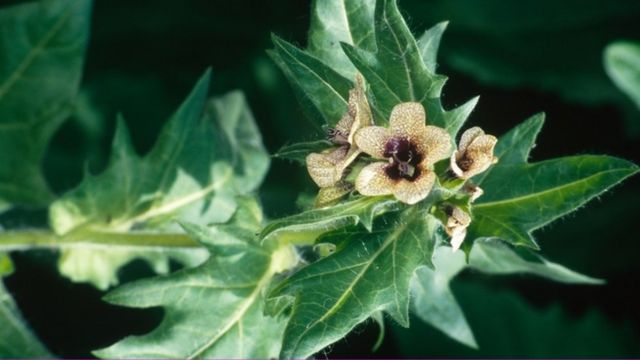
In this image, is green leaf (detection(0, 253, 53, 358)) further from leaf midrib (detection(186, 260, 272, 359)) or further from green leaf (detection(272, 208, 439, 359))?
green leaf (detection(272, 208, 439, 359))

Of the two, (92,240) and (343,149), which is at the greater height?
(343,149)

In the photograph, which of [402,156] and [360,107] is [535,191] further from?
[360,107]

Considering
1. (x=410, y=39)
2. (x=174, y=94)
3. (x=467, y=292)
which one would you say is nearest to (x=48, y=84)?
(x=174, y=94)

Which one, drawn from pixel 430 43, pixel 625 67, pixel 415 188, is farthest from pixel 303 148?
pixel 625 67

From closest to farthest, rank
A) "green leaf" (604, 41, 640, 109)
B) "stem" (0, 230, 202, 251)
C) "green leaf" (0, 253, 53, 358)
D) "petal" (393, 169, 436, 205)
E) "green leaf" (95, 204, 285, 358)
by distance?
"petal" (393, 169, 436, 205)
"green leaf" (95, 204, 285, 358)
"stem" (0, 230, 202, 251)
"green leaf" (0, 253, 53, 358)
"green leaf" (604, 41, 640, 109)

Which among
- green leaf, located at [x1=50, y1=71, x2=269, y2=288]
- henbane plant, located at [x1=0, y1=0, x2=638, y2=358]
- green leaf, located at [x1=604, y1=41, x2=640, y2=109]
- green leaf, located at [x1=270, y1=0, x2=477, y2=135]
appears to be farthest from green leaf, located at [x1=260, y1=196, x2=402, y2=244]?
green leaf, located at [x1=604, y1=41, x2=640, y2=109]

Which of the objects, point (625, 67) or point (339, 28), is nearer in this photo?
point (339, 28)

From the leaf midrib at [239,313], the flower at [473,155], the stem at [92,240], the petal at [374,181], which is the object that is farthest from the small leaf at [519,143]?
the stem at [92,240]

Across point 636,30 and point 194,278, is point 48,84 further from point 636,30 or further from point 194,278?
point 636,30
